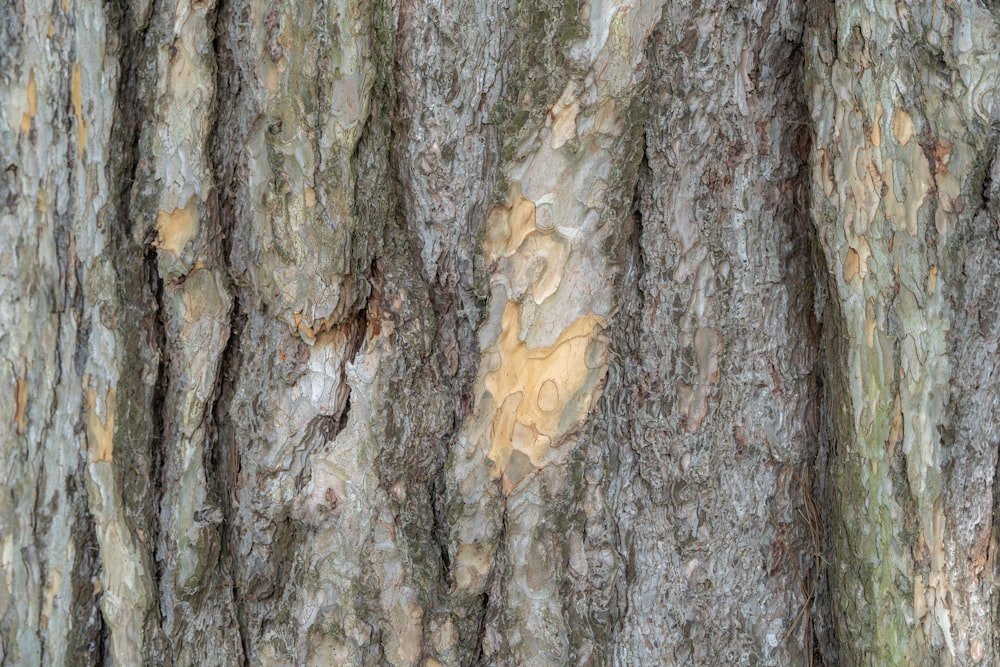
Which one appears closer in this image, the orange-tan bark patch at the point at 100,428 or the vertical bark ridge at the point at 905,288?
the vertical bark ridge at the point at 905,288

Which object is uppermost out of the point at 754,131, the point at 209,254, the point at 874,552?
the point at 754,131

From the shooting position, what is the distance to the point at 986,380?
43.7 inches

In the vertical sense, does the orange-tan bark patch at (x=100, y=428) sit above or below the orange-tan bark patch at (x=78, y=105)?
below

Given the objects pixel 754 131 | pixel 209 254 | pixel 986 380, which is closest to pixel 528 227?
pixel 754 131

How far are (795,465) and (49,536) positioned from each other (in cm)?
103

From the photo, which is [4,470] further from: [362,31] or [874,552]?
[874,552]

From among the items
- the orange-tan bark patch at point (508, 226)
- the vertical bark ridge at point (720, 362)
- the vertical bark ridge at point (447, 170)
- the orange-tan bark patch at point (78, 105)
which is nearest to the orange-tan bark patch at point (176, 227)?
the orange-tan bark patch at point (78, 105)

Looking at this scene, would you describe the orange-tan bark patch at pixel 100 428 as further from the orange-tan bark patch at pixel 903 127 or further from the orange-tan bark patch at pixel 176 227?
the orange-tan bark patch at pixel 903 127

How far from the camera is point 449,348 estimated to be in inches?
47.5

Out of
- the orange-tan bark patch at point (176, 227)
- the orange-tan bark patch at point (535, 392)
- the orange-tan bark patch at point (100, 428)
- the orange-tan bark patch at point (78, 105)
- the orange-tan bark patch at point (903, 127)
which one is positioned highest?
the orange-tan bark patch at point (903, 127)

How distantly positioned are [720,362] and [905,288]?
25 cm

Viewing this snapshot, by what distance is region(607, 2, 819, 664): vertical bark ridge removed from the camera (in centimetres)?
118

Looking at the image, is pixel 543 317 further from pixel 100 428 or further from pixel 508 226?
pixel 100 428

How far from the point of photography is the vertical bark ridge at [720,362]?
3.86 ft
